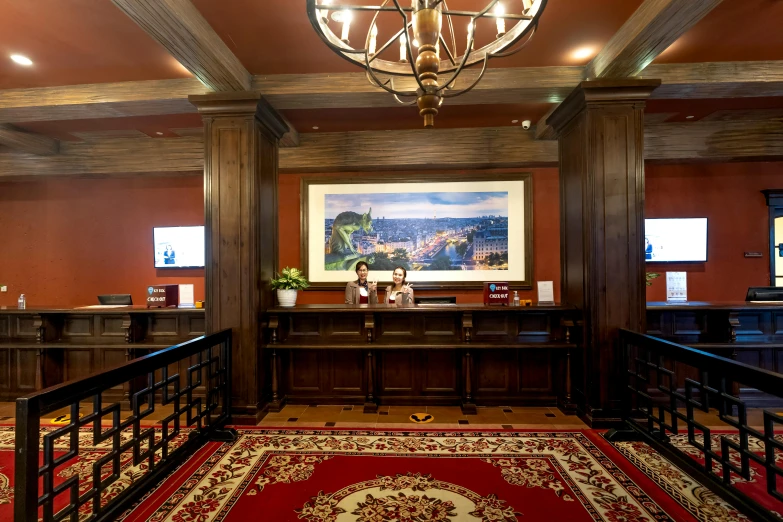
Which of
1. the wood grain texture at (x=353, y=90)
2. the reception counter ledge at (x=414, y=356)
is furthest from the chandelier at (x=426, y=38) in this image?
the reception counter ledge at (x=414, y=356)

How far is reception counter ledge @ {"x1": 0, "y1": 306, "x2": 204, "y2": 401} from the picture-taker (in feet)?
14.9

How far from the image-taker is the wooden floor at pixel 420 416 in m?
3.84

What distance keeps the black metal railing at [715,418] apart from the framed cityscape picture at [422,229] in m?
2.79

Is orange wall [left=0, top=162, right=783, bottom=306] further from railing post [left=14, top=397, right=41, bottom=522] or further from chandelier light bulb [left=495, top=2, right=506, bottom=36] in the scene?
chandelier light bulb [left=495, top=2, right=506, bottom=36]

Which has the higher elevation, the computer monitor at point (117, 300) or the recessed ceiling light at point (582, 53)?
the recessed ceiling light at point (582, 53)

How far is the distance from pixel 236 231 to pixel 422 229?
10.8ft

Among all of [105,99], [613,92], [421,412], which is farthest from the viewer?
[105,99]

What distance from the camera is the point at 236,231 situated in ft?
13.4

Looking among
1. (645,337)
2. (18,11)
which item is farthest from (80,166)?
(645,337)

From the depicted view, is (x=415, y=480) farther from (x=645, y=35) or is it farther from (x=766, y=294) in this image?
(x=766, y=294)

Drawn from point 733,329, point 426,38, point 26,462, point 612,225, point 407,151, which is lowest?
point 26,462

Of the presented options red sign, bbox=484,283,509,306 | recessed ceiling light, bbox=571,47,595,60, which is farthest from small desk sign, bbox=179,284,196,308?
recessed ceiling light, bbox=571,47,595,60

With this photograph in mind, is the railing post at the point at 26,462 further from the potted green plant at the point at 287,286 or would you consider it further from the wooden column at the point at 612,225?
the wooden column at the point at 612,225

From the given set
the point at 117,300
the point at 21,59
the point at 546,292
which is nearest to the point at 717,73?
the point at 546,292
